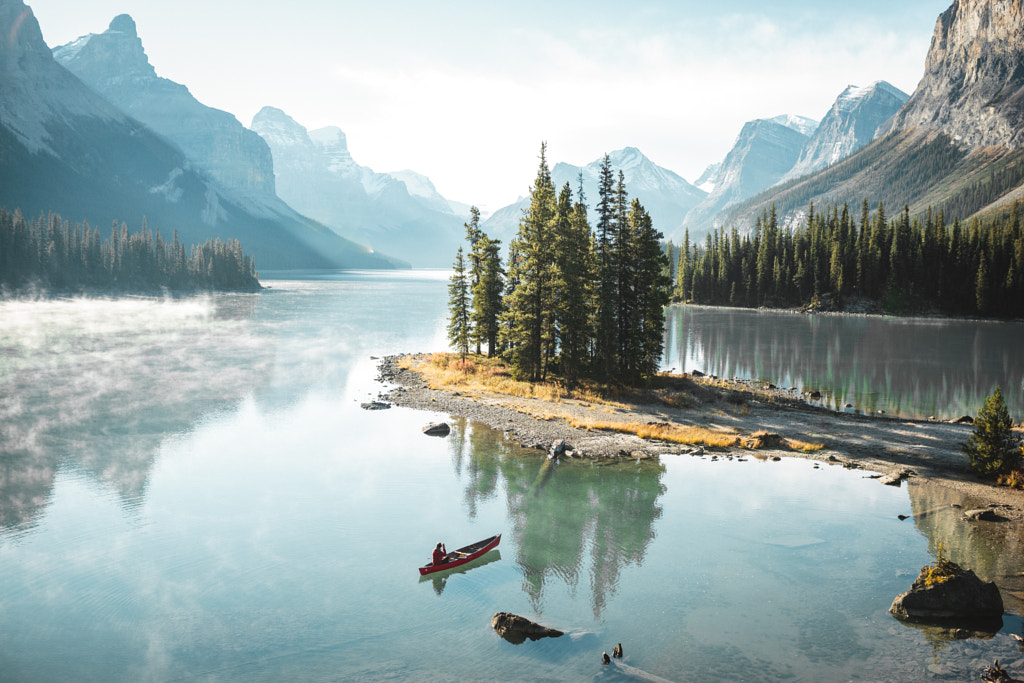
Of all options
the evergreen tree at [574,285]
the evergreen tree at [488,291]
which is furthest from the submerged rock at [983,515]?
the evergreen tree at [488,291]

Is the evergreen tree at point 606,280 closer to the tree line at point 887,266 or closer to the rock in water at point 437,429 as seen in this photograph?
the rock in water at point 437,429

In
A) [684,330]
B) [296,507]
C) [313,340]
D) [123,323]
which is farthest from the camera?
[684,330]

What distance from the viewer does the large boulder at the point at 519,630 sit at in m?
16.7

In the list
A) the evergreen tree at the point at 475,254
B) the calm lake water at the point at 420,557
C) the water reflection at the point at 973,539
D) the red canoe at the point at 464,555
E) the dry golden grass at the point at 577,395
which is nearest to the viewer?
the calm lake water at the point at 420,557

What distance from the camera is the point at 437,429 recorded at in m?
40.4

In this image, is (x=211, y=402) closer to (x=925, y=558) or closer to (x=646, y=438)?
(x=646, y=438)

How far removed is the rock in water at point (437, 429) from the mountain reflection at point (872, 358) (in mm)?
32781

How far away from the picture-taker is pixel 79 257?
6811 inches

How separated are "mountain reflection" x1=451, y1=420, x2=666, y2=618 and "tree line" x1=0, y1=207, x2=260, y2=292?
172 meters

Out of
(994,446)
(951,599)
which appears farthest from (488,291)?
(951,599)

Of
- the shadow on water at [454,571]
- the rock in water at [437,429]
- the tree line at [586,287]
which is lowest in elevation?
the shadow on water at [454,571]

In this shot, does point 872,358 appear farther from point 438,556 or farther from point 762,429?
point 438,556

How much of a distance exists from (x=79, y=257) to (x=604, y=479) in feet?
646

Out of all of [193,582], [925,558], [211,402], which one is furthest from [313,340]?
[925,558]
